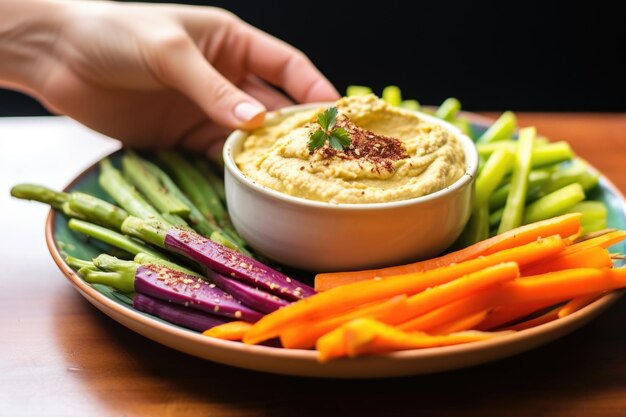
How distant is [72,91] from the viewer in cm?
313

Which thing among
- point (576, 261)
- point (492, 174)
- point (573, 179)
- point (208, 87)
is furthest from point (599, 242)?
point (208, 87)

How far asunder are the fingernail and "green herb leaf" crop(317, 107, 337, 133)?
358 mm

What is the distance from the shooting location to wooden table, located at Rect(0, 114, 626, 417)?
1.78 metres

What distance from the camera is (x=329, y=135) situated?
2.19 m

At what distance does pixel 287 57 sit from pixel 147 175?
3.26 ft

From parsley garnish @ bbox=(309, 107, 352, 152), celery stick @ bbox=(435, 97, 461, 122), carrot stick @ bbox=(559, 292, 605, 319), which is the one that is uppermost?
parsley garnish @ bbox=(309, 107, 352, 152)

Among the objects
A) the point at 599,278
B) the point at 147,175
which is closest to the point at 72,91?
the point at 147,175

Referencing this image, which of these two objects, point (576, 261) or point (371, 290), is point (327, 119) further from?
point (576, 261)

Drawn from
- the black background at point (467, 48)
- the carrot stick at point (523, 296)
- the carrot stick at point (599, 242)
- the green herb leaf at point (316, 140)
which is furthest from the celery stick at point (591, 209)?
the black background at point (467, 48)

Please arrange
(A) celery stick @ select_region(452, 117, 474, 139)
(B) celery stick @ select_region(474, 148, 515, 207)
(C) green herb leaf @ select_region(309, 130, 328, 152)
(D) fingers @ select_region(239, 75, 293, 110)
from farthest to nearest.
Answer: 1. (D) fingers @ select_region(239, 75, 293, 110)
2. (A) celery stick @ select_region(452, 117, 474, 139)
3. (B) celery stick @ select_region(474, 148, 515, 207)
4. (C) green herb leaf @ select_region(309, 130, 328, 152)

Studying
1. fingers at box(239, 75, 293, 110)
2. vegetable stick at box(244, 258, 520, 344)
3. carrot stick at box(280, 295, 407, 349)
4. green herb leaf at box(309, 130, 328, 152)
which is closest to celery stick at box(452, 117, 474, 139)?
fingers at box(239, 75, 293, 110)

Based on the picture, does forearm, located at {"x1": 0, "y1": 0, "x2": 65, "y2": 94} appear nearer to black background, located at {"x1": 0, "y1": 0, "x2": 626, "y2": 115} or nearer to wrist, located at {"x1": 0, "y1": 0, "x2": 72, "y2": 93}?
wrist, located at {"x1": 0, "y1": 0, "x2": 72, "y2": 93}

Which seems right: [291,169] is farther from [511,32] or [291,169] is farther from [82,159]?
[511,32]

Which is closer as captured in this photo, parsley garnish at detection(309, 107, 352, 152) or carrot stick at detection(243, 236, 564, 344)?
carrot stick at detection(243, 236, 564, 344)
